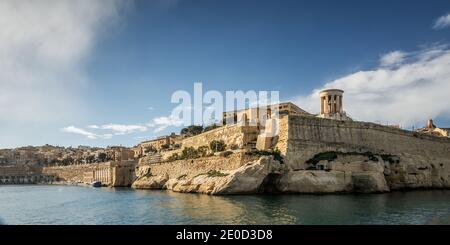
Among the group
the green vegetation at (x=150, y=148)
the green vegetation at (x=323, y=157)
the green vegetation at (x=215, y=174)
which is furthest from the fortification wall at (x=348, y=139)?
the green vegetation at (x=150, y=148)

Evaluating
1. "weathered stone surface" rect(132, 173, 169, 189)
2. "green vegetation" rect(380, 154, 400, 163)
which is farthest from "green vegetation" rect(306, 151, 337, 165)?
"weathered stone surface" rect(132, 173, 169, 189)

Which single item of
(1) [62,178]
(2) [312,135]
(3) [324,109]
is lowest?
(1) [62,178]

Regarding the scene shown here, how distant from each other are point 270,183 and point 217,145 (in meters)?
7.12

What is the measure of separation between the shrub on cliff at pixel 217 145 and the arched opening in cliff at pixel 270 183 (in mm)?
6507

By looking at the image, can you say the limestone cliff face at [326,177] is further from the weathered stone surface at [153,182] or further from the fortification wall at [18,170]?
the fortification wall at [18,170]

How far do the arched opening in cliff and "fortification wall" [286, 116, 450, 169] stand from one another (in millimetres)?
1053

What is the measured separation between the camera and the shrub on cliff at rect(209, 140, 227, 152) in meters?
24.2

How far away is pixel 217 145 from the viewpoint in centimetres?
2458

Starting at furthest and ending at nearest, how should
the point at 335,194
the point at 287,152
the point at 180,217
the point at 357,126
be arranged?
the point at 357,126 < the point at 287,152 < the point at 335,194 < the point at 180,217

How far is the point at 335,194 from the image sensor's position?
16.8 meters

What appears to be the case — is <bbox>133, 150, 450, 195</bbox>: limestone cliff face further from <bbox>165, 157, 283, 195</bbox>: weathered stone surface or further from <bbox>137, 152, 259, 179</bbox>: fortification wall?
<bbox>137, 152, 259, 179</bbox>: fortification wall
